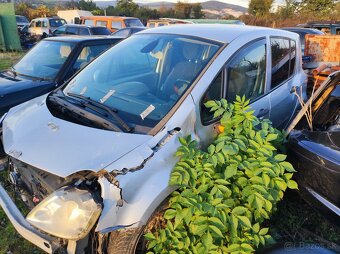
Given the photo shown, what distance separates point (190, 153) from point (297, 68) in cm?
274

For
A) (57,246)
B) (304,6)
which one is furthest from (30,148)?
(304,6)

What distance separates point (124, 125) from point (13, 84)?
3.10 meters

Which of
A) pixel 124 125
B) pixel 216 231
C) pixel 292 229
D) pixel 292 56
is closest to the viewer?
pixel 216 231

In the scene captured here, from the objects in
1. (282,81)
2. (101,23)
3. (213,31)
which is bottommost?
(101,23)

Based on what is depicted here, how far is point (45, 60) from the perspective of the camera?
5.27 metres

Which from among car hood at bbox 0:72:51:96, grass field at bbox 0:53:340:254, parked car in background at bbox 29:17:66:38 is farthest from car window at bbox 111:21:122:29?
grass field at bbox 0:53:340:254

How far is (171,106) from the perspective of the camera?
2553 mm

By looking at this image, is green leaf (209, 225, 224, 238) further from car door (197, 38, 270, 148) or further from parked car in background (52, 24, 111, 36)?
parked car in background (52, 24, 111, 36)

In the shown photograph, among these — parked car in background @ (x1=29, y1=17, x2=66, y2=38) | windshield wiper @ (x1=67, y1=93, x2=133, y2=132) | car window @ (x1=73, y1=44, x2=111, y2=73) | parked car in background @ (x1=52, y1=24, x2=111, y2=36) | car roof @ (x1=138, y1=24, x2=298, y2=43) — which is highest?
car roof @ (x1=138, y1=24, x2=298, y2=43)

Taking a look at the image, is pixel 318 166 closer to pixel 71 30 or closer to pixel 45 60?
pixel 45 60

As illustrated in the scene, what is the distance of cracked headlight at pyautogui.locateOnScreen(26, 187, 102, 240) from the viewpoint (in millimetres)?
1911

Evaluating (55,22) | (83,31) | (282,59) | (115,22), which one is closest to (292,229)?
(282,59)

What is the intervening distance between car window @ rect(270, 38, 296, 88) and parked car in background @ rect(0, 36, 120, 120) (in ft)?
9.53

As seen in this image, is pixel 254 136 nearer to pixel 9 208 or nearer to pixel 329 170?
pixel 329 170
